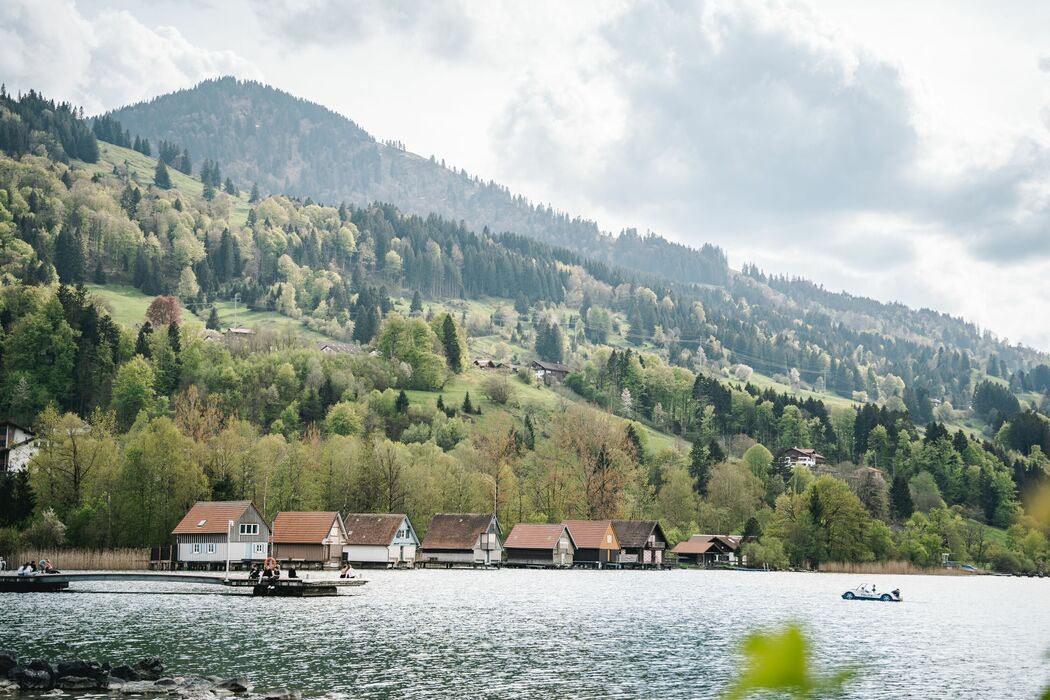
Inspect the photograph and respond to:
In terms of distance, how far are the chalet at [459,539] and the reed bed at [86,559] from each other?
119 ft

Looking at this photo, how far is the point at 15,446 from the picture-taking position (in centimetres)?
13188

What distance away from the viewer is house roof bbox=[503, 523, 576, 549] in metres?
133

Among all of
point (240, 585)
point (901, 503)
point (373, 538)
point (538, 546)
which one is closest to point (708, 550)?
point (538, 546)

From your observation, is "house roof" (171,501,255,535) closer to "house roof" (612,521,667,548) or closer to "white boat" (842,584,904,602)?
"house roof" (612,521,667,548)

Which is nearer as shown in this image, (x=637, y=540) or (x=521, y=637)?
(x=521, y=637)

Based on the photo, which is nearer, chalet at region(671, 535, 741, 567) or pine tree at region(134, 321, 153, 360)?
chalet at region(671, 535, 741, 567)

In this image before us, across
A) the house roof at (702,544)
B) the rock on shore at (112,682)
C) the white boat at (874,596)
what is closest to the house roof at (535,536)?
the house roof at (702,544)

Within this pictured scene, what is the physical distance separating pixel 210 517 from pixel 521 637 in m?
62.0

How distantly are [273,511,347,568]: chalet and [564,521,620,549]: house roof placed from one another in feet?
111

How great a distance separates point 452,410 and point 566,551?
52410 mm

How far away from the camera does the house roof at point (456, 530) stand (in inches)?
4958

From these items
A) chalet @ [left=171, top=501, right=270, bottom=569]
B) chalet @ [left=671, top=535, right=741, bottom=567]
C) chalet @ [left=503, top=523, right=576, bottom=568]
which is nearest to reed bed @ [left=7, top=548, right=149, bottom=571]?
chalet @ [left=171, top=501, right=270, bottom=569]

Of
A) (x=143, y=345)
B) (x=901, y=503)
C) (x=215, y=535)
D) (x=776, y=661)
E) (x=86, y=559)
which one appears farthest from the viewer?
(x=143, y=345)

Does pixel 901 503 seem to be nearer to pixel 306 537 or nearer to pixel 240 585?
pixel 306 537
